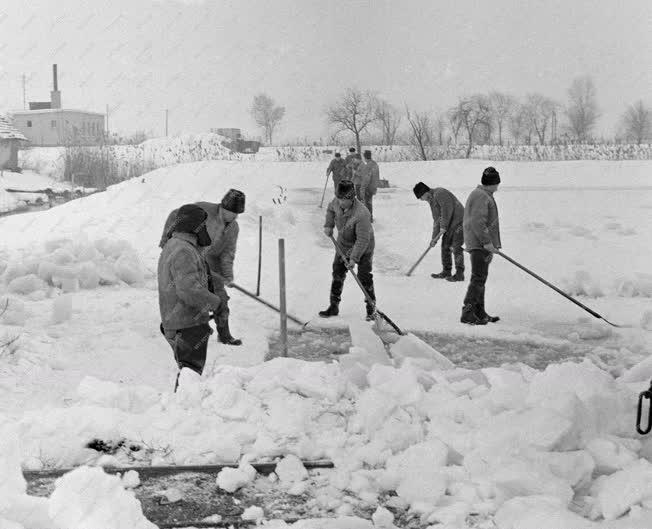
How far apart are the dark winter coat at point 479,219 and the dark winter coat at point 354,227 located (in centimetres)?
102

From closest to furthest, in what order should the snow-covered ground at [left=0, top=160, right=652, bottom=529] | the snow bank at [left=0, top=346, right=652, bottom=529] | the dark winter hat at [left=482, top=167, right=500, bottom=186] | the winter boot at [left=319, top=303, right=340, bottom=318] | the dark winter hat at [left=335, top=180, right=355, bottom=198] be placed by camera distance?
1. the snow bank at [left=0, top=346, right=652, bottom=529]
2. the snow-covered ground at [left=0, top=160, right=652, bottom=529]
3. the dark winter hat at [left=482, top=167, right=500, bottom=186]
4. the dark winter hat at [left=335, top=180, right=355, bottom=198]
5. the winter boot at [left=319, top=303, right=340, bottom=318]

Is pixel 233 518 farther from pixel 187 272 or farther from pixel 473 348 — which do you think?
pixel 473 348

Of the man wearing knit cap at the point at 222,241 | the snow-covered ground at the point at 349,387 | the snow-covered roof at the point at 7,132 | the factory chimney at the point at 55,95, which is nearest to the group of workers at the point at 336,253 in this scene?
the man wearing knit cap at the point at 222,241

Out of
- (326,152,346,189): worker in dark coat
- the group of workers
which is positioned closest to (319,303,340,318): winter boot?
the group of workers

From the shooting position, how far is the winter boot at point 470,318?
348 inches

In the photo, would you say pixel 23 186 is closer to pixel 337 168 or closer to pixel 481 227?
pixel 337 168

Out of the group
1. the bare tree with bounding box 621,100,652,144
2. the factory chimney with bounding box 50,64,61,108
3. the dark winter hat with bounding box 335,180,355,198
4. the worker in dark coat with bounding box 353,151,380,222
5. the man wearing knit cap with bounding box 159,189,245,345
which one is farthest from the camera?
the factory chimney with bounding box 50,64,61,108

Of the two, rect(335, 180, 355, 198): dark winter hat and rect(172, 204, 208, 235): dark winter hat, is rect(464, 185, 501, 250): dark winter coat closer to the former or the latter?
rect(335, 180, 355, 198): dark winter hat

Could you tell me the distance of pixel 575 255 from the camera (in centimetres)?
1559

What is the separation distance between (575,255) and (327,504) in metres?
12.7

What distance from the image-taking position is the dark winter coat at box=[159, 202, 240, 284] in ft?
24.4

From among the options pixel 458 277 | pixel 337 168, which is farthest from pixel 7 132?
pixel 458 277

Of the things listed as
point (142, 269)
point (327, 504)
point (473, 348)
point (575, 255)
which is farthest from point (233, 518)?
point (575, 255)

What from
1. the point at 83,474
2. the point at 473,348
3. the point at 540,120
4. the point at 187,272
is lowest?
the point at 473,348
